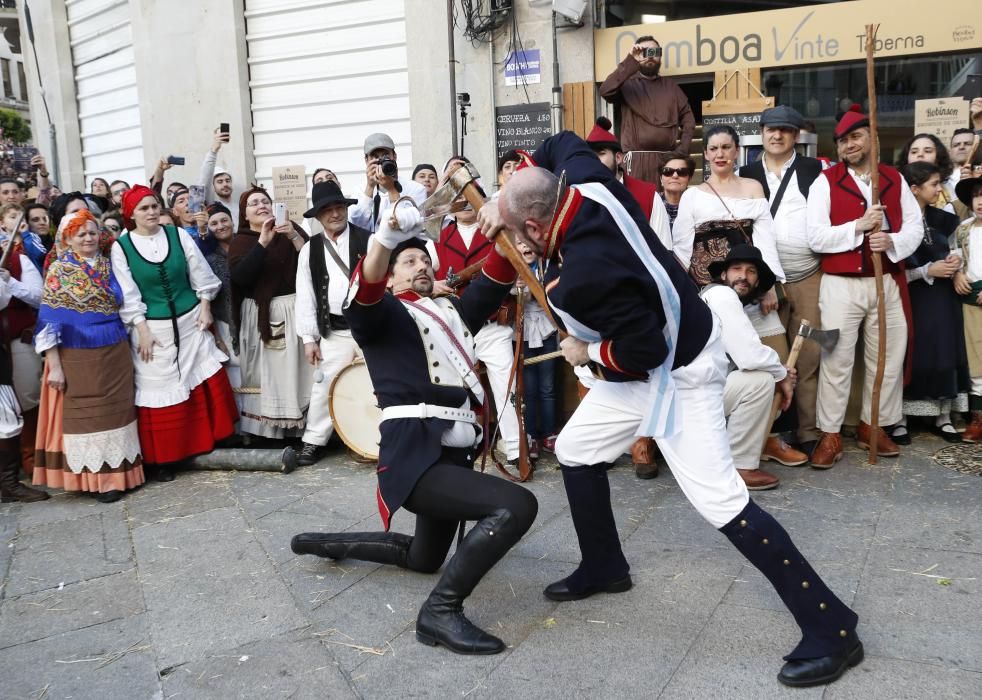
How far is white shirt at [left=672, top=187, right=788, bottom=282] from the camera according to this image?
5621 millimetres

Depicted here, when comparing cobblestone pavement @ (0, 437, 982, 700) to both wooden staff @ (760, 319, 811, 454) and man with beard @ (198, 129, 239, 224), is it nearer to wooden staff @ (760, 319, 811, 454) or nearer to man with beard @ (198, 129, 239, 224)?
wooden staff @ (760, 319, 811, 454)

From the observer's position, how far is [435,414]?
366cm

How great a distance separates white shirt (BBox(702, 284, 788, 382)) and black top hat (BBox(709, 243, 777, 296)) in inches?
8.2

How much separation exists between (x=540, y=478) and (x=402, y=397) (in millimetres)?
2304

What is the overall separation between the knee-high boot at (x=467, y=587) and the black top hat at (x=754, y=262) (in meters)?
2.50

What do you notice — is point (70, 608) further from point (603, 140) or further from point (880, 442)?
point (880, 442)

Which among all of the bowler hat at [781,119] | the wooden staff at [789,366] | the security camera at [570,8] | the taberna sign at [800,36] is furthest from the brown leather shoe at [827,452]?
the security camera at [570,8]

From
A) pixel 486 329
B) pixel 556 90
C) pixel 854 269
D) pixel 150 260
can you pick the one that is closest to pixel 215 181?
pixel 150 260

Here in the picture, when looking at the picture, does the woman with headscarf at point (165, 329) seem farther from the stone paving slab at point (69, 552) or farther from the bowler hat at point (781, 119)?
the bowler hat at point (781, 119)

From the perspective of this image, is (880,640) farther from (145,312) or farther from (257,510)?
(145,312)

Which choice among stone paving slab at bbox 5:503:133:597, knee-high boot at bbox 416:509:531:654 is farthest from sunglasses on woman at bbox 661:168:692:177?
stone paving slab at bbox 5:503:133:597

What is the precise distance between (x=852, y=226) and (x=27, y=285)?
5.83 m

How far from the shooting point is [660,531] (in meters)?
4.64

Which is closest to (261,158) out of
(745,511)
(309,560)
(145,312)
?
(145,312)
